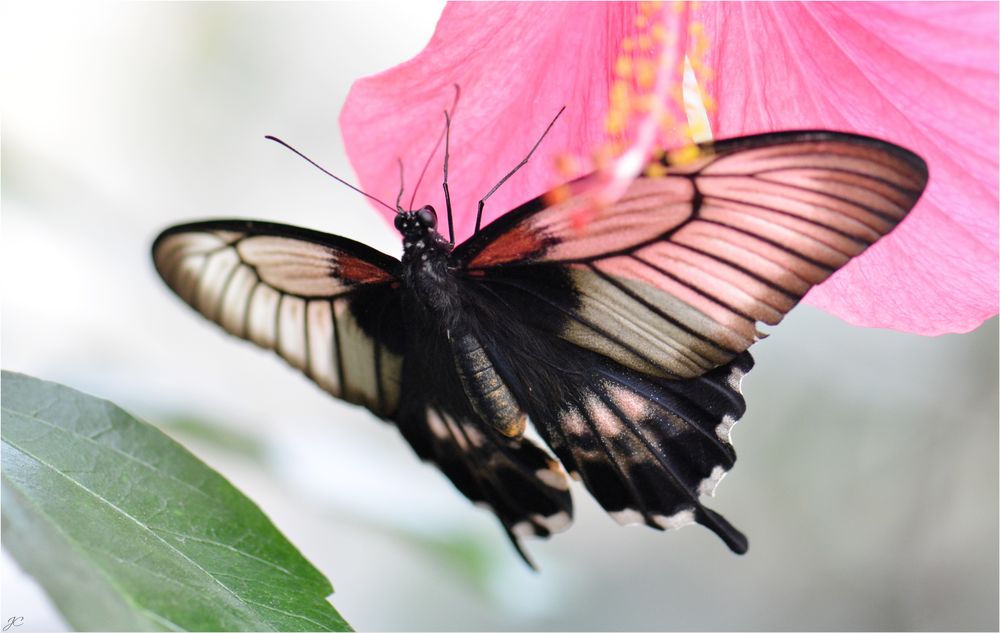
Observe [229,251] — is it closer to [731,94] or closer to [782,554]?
[731,94]

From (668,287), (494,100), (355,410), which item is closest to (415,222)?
(494,100)

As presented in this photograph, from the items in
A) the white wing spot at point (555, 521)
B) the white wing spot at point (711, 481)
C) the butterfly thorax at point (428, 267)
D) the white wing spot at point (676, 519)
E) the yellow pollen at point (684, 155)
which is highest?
the butterfly thorax at point (428, 267)

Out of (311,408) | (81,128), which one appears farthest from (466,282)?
(311,408)

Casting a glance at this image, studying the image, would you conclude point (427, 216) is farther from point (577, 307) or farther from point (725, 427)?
point (725, 427)

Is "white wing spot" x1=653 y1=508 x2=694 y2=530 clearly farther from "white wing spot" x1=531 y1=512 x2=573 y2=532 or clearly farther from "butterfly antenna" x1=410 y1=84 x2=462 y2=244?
"butterfly antenna" x1=410 y1=84 x2=462 y2=244

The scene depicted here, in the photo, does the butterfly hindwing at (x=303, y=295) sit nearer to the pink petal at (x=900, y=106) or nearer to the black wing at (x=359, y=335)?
the black wing at (x=359, y=335)

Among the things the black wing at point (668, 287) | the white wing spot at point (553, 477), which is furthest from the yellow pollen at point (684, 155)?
the white wing spot at point (553, 477)

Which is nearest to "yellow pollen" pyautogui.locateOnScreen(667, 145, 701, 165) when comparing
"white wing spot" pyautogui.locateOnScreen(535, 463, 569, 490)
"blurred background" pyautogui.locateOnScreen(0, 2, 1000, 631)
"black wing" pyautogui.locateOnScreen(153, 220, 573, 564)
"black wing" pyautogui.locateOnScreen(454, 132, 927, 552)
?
"black wing" pyautogui.locateOnScreen(454, 132, 927, 552)
